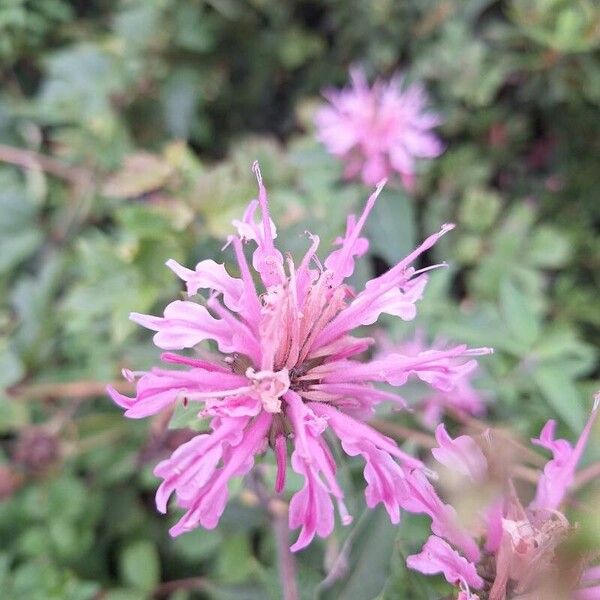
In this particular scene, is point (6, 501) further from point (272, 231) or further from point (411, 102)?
point (411, 102)

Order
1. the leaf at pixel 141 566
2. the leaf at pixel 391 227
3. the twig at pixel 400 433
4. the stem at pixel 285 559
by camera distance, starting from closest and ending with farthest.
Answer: the stem at pixel 285 559 → the twig at pixel 400 433 → the leaf at pixel 141 566 → the leaf at pixel 391 227

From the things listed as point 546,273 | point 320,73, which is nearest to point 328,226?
point 320,73

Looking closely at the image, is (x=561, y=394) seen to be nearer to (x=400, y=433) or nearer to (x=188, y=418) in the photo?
(x=400, y=433)

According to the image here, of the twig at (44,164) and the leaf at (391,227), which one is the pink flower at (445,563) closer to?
the leaf at (391,227)

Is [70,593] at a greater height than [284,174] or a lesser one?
lesser

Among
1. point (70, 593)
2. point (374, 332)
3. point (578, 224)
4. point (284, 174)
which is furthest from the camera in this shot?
point (578, 224)

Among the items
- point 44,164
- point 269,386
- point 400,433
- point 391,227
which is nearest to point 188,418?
point 269,386

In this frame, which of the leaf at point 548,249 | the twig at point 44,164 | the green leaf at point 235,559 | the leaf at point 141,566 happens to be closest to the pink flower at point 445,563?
the green leaf at point 235,559

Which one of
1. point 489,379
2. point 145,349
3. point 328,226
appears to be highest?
point 328,226
